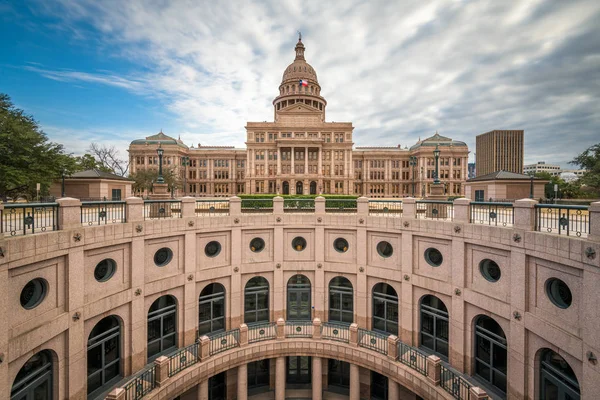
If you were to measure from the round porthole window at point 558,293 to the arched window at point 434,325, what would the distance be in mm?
5148

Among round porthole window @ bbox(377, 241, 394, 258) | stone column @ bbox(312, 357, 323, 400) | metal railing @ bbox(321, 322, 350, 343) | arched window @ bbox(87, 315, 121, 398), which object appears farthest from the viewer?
round porthole window @ bbox(377, 241, 394, 258)

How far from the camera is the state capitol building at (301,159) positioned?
241 ft

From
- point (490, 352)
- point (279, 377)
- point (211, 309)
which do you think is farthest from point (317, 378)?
point (490, 352)

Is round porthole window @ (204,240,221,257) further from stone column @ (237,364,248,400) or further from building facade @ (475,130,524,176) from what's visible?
building facade @ (475,130,524,176)

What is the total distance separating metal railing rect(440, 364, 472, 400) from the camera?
11336 millimetres

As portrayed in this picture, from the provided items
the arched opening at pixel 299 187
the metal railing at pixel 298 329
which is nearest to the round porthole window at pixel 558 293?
the metal railing at pixel 298 329

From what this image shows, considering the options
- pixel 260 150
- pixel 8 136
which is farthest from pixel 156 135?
pixel 8 136

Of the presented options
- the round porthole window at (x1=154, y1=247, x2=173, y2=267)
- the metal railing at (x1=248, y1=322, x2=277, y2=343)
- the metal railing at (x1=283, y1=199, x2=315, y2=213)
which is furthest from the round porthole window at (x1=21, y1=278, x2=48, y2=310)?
the metal railing at (x1=283, y1=199, x2=315, y2=213)

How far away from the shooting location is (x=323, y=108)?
93.6 metres

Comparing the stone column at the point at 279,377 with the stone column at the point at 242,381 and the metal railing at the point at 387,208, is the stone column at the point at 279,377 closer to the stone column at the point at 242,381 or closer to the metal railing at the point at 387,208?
the stone column at the point at 242,381

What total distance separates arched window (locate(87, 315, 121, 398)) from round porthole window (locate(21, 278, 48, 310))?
121 inches

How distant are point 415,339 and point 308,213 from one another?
9418 millimetres

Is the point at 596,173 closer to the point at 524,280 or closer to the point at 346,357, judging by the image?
the point at 524,280

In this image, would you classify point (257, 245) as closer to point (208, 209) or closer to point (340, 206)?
point (208, 209)
